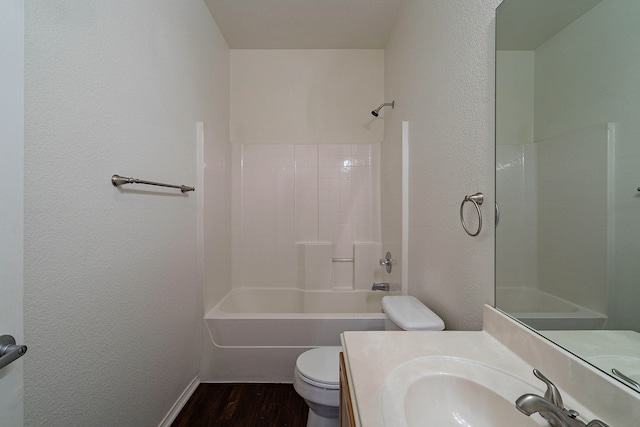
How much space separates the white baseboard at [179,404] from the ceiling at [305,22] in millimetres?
2567

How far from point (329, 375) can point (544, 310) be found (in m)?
0.92

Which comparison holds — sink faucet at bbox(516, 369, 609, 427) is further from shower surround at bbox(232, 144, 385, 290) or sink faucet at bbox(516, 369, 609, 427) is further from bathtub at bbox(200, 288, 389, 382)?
shower surround at bbox(232, 144, 385, 290)

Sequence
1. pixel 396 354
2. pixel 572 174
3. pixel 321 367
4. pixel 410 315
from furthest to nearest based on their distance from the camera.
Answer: pixel 321 367 < pixel 410 315 < pixel 396 354 < pixel 572 174

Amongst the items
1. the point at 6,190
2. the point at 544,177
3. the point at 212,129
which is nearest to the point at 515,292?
the point at 544,177

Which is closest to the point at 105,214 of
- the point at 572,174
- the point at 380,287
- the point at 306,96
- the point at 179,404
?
the point at 179,404

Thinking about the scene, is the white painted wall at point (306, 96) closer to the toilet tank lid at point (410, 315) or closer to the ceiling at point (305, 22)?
the ceiling at point (305, 22)

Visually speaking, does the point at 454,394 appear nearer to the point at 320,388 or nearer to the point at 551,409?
the point at 551,409

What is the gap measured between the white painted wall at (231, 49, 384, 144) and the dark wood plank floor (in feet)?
6.47

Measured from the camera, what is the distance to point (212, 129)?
192cm

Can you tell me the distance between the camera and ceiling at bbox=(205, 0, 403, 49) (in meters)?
1.79

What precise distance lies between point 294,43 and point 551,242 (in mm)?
2392

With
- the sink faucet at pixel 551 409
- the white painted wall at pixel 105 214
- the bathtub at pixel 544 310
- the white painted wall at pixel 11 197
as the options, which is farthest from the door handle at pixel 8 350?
the bathtub at pixel 544 310

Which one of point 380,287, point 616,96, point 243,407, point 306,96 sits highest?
point 306,96

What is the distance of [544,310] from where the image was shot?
671mm
